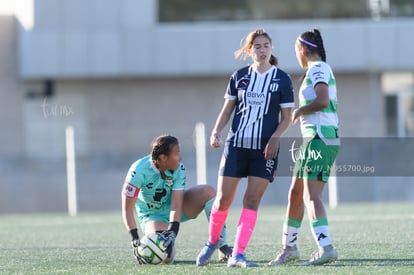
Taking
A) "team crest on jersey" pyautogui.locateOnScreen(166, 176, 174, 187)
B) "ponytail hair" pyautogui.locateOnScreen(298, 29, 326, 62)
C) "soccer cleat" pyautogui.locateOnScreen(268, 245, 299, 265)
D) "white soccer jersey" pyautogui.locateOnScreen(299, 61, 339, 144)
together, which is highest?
"ponytail hair" pyautogui.locateOnScreen(298, 29, 326, 62)

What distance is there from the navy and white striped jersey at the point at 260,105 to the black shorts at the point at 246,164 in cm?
5

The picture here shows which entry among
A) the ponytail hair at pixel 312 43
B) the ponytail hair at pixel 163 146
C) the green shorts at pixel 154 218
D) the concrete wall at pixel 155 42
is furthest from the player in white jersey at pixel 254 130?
the concrete wall at pixel 155 42

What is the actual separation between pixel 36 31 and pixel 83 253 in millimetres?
18717

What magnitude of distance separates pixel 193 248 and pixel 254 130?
2132 millimetres

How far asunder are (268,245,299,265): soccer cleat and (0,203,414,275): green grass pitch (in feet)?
0.43

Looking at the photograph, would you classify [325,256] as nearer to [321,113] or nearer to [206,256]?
[206,256]

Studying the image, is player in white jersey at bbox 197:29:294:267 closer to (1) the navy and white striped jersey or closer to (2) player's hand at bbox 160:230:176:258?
(1) the navy and white striped jersey

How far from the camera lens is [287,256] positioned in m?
7.57

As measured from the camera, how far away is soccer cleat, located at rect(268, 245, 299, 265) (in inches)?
295

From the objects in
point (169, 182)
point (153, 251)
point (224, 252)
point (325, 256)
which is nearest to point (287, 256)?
point (325, 256)

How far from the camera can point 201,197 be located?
323 inches

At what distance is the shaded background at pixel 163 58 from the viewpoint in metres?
26.8

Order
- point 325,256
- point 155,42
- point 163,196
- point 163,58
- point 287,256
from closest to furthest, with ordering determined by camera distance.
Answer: point 325,256 < point 287,256 < point 163,196 < point 155,42 < point 163,58

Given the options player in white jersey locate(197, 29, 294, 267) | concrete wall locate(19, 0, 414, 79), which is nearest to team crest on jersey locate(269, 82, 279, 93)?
player in white jersey locate(197, 29, 294, 267)
